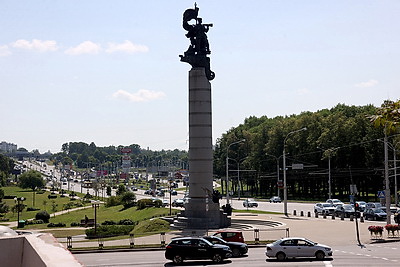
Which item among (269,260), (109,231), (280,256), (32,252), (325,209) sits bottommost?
(109,231)

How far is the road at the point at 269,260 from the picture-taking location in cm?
3125

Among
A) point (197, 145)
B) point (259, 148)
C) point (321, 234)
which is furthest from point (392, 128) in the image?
point (259, 148)

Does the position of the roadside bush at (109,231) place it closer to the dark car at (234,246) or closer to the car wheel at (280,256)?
the dark car at (234,246)

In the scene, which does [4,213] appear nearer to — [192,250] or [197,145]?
[197,145]

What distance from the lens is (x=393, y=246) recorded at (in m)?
38.8

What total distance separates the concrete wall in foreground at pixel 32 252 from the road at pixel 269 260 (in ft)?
71.3

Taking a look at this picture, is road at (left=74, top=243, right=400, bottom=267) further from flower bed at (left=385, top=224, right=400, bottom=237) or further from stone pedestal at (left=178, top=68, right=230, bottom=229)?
stone pedestal at (left=178, top=68, right=230, bottom=229)

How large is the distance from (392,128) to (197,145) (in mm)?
43312

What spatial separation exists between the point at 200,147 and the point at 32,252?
153 feet

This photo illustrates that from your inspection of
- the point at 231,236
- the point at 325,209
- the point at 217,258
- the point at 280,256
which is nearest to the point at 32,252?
the point at 217,258

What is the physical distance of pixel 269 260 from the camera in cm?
3328

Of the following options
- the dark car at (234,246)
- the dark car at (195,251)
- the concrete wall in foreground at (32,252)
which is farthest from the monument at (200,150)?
the concrete wall in foreground at (32,252)

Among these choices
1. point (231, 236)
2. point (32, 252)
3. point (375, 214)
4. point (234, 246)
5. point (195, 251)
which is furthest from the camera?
point (375, 214)

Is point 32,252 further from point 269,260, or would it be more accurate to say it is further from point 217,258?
point 269,260
